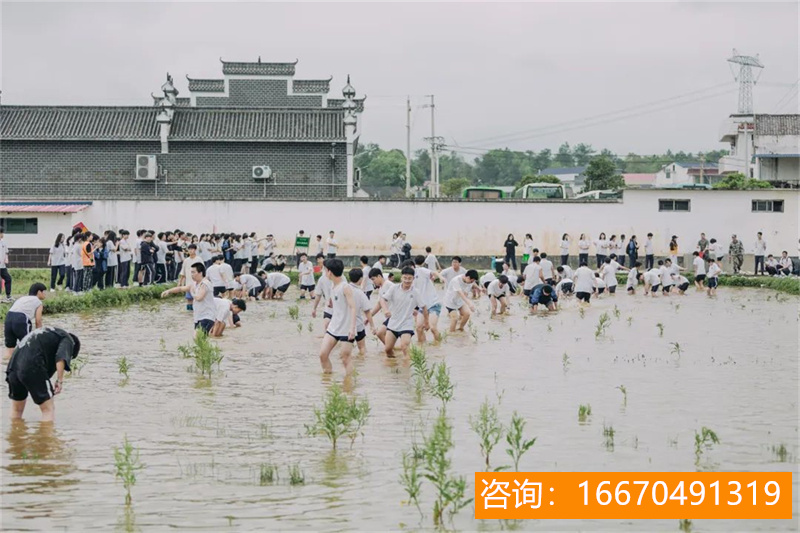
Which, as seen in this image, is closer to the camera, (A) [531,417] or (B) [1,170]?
(A) [531,417]

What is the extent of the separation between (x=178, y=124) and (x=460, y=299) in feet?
90.5

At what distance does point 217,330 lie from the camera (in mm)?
17906

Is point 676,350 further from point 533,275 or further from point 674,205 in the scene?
point 674,205

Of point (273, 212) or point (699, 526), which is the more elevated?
point (273, 212)

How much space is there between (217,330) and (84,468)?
9.19m

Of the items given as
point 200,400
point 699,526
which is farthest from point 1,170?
point 699,526

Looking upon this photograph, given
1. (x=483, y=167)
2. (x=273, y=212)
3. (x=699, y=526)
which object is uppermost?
(x=483, y=167)

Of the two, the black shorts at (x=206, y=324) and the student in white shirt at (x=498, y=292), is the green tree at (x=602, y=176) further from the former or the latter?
the black shorts at (x=206, y=324)

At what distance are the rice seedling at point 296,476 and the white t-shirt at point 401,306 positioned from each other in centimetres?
598

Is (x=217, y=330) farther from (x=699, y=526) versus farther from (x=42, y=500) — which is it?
(x=699, y=526)

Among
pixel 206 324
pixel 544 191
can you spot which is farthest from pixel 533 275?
pixel 544 191

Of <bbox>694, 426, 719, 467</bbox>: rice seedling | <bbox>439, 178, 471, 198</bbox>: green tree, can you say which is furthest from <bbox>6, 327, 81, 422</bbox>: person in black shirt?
<bbox>439, 178, 471, 198</bbox>: green tree

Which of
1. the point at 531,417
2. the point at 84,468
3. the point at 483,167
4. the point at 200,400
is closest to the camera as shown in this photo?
the point at 84,468

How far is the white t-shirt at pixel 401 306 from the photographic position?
1449 centimetres
